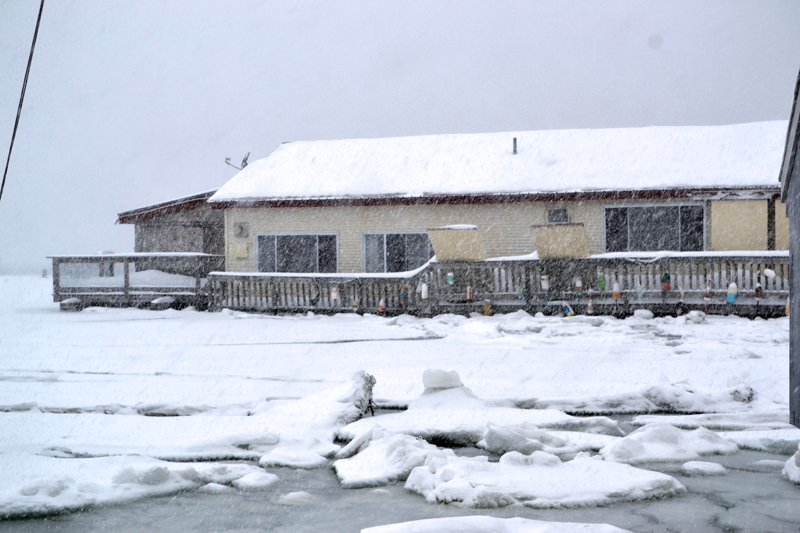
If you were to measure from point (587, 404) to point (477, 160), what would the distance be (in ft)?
48.9

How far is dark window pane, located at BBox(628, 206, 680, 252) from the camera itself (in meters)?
18.2

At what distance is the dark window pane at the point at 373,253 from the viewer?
19469 mm

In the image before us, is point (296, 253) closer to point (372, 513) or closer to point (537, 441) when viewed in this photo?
point (537, 441)

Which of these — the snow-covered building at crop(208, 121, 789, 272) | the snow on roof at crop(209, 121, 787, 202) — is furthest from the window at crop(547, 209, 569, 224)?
the snow on roof at crop(209, 121, 787, 202)

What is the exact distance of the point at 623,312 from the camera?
608 inches

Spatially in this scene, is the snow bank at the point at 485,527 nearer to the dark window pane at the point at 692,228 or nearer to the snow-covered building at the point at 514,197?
the snow-covered building at the point at 514,197

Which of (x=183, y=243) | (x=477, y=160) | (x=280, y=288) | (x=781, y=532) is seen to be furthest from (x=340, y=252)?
(x=781, y=532)

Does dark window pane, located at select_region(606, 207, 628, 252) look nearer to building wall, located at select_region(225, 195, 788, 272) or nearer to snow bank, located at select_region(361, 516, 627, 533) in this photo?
building wall, located at select_region(225, 195, 788, 272)

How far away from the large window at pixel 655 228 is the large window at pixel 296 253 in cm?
764

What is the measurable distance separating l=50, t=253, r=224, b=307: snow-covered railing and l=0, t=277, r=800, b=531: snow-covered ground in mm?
7941

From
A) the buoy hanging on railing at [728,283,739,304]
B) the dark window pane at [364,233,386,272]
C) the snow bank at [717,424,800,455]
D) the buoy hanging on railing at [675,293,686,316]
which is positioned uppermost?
the dark window pane at [364,233,386,272]

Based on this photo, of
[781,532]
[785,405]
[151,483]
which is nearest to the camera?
[781,532]

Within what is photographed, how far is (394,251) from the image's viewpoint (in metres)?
19.4

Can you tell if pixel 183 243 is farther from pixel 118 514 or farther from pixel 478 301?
pixel 118 514
